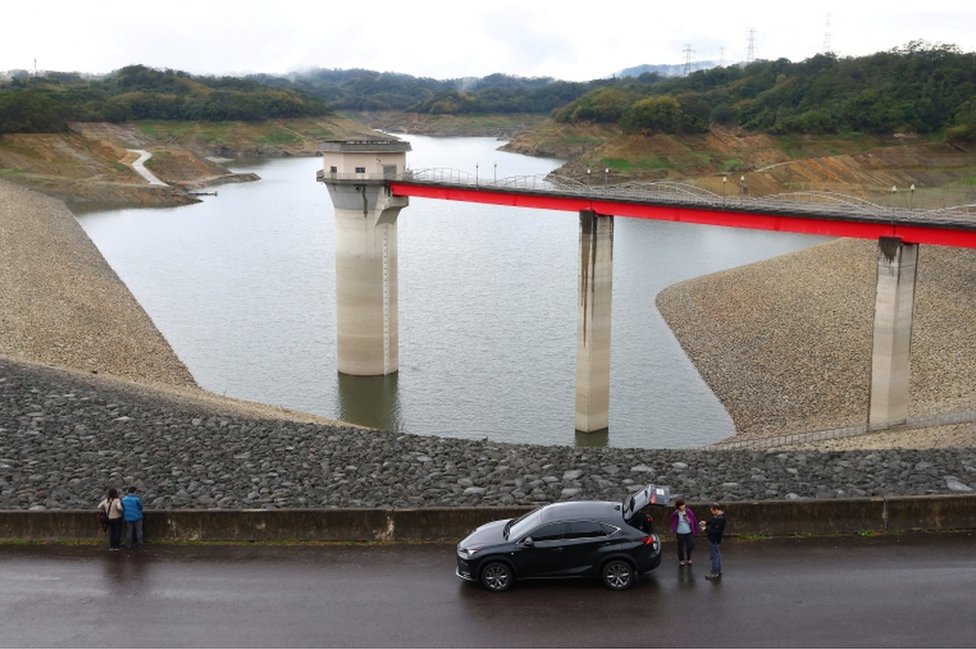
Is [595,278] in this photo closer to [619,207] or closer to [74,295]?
[619,207]

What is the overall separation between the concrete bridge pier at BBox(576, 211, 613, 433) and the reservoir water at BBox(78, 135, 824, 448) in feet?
3.04

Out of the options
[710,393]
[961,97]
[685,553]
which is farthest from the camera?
[961,97]

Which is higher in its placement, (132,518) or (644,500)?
(644,500)

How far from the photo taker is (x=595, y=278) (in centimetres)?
3609

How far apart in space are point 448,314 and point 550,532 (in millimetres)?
38183

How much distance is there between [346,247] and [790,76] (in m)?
136

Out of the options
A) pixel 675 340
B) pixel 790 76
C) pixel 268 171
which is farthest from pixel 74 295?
pixel 790 76


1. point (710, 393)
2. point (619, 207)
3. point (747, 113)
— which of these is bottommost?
point (710, 393)

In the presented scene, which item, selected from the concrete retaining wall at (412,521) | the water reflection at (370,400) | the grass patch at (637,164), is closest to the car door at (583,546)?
the concrete retaining wall at (412,521)

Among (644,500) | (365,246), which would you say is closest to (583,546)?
(644,500)

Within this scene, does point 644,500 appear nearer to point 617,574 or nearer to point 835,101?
point 617,574

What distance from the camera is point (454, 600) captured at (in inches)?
608

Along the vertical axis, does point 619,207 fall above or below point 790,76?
below

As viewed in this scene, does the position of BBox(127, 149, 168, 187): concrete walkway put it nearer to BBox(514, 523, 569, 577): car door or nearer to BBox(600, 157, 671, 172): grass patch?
BBox(600, 157, 671, 172): grass patch
